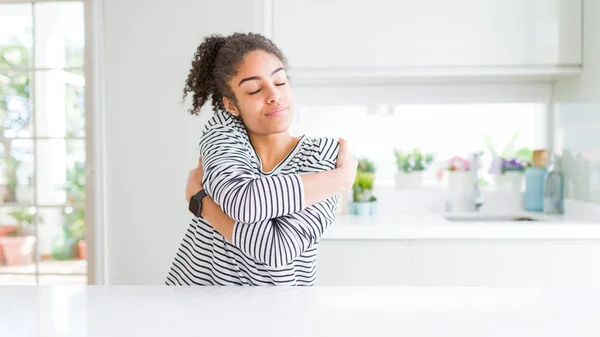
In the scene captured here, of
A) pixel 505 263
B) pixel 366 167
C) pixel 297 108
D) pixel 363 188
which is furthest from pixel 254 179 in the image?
pixel 297 108

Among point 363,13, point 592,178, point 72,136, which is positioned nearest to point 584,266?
point 592,178

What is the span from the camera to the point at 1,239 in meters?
3.23

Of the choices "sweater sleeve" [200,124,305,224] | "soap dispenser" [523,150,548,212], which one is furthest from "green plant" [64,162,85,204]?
"soap dispenser" [523,150,548,212]

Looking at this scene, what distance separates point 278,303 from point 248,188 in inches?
9.2

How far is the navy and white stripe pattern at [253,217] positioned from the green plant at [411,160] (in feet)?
6.02

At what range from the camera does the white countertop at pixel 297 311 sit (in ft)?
2.52

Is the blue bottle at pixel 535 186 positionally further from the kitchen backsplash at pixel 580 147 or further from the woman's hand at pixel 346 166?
the woman's hand at pixel 346 166

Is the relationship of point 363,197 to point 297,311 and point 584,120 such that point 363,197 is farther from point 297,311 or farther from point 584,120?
point 297,311

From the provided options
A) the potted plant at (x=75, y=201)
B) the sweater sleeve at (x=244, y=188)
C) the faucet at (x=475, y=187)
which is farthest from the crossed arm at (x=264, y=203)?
the potted plant at (x=75, y=201)

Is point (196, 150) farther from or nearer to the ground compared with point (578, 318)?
farther from the ground

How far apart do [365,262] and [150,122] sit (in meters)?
1.27

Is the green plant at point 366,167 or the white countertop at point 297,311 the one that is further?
the green plant at point 366,167

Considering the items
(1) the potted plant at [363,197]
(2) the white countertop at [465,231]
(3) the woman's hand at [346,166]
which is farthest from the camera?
(1) the potted plant at [363,197]

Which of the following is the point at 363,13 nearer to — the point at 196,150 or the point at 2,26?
the point at 196,150
